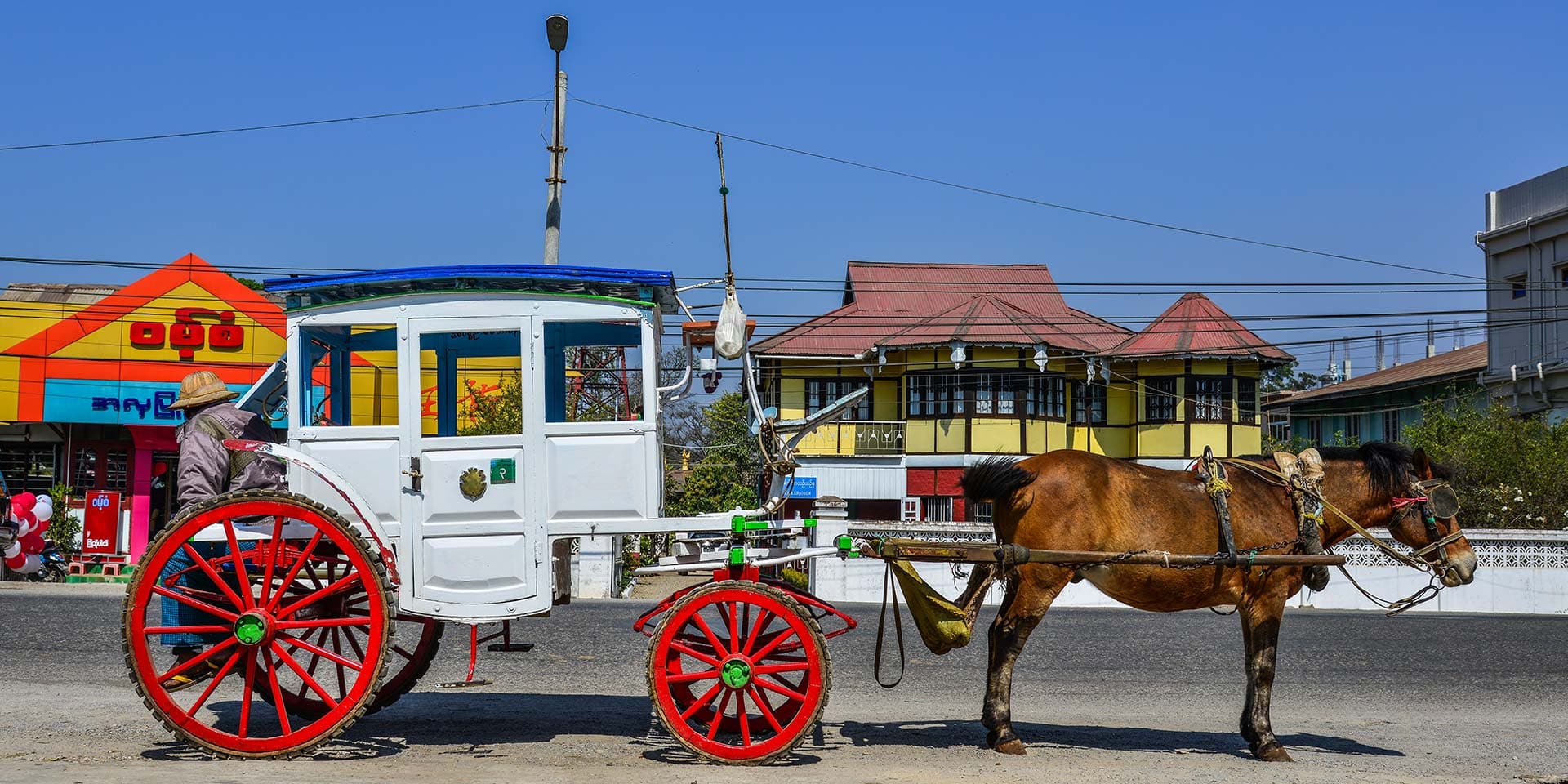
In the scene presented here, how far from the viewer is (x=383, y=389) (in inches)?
316

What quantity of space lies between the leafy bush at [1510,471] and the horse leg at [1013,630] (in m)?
18.4

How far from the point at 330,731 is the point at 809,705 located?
2.37 metres

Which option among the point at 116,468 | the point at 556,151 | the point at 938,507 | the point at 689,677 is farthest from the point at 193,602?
the point at 938,507

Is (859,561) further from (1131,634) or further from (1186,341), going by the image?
(1186,341)

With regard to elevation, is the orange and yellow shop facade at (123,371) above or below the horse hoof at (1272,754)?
above

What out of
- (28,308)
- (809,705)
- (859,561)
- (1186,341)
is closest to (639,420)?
(809,705)

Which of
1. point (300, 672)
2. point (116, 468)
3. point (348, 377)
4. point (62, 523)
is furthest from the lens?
point (116, 468)

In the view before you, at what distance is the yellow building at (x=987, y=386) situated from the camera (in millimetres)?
34281

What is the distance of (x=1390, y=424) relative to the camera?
43094mm

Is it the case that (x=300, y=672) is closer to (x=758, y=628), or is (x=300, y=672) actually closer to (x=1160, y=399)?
(x=758, y=628)

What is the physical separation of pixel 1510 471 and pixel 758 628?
71.6 ft

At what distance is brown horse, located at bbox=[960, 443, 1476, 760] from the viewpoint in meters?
7.45

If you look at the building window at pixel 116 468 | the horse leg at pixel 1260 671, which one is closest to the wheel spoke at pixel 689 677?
the horse leg at pixel 1260 671

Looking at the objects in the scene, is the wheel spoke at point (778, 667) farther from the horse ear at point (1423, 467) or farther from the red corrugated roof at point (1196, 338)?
the red corrugated roof at point (1196, 338)
